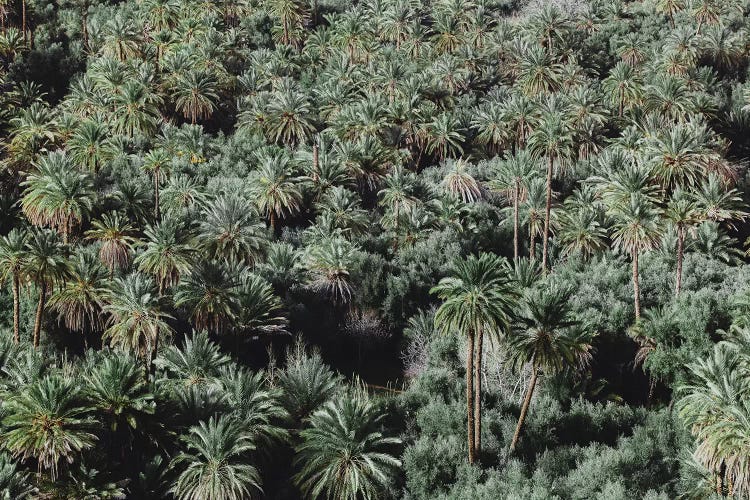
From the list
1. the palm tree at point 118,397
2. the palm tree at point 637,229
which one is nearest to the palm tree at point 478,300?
the palm tree at point 118,397

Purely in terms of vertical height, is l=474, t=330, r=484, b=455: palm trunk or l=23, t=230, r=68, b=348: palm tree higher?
l=23, t=230, r=68, b=348: palm tree

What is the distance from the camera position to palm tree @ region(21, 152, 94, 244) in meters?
36.3

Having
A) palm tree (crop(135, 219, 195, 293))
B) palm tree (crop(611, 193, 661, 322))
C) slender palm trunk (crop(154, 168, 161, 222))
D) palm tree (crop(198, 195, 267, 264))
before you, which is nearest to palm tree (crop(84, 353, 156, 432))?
palm tree (crop(135, 219, 195, 293))

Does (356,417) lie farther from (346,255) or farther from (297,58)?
(297,58)

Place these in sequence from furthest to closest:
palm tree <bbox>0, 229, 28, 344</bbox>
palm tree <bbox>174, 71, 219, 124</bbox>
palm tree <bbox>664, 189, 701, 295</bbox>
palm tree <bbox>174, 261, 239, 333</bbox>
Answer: palm tree <bbox>174, 71, 219, 124</bbox> → palm tree <bbox>664, 189, 701, 295</bbox> → palm tree <bbox>174, 261, 239, 333</bbox> → palm tree <bbox>0, 229, 28, 344</bbox>

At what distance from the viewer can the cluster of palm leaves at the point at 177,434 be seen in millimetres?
22969

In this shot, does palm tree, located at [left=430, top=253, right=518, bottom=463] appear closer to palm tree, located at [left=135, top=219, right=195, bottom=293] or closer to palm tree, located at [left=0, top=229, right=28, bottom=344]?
palm tree, located at [left=135, top=219, right=195, bottom=293]

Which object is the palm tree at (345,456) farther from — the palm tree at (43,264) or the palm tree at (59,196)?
the palm tree at (59,196)

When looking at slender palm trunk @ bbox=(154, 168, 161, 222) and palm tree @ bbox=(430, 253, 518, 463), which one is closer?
palm tree @ bbox=(430, 253, 518, 463)

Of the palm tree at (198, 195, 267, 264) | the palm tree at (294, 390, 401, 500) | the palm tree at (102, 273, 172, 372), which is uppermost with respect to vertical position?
the palm tree at (198, 195, 267, 264)

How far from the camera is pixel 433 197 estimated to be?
154 ft

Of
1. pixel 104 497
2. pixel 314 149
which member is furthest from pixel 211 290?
pixel 314 149

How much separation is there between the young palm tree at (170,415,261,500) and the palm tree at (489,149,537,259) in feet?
68.4

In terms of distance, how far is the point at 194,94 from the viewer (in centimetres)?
5278
